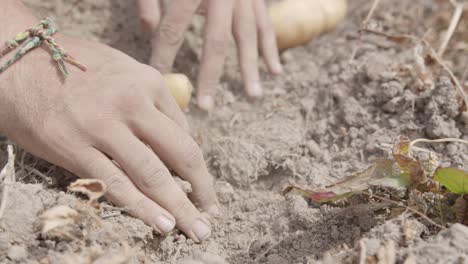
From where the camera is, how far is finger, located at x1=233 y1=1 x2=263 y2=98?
206 cm

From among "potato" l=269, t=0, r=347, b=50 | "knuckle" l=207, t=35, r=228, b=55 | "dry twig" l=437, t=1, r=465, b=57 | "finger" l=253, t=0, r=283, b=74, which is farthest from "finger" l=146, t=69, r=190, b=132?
"dry twig" l=437, t=1, r=465, b=57

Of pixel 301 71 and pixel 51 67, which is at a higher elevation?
pixel 51 67

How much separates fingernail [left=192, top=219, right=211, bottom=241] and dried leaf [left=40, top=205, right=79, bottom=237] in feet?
1.24

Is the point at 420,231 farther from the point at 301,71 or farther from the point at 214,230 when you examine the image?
the point at 301,71

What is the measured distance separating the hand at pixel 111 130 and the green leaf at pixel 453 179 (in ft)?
2.04

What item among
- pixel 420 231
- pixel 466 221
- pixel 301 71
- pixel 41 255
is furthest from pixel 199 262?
pixel 301 71

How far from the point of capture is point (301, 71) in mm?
2205

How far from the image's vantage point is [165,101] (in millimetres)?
1576

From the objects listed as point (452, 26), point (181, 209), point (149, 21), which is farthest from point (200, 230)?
point (452, 26)

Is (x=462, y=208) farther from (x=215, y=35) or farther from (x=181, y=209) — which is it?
(x=215, y=35)

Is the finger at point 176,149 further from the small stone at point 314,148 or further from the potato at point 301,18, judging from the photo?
the potato at point 301,18

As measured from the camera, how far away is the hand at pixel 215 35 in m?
1.93

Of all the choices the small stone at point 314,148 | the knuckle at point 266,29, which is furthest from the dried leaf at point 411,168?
the knuckle at point 266,29

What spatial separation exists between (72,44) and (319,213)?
0.84m
